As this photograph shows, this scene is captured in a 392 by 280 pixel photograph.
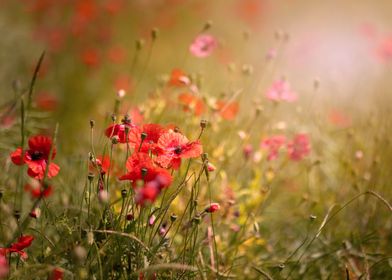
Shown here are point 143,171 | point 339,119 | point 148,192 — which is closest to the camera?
point 148,192

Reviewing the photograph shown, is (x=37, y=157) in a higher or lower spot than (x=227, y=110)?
lower

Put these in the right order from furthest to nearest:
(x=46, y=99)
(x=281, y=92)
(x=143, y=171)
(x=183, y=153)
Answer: (x=46, y=99)
(x=281, y=92)
(x=183, y=153)
(x=143, y=171)

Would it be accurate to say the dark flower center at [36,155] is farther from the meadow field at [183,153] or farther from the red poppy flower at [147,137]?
the red poppy flower at [147,137]

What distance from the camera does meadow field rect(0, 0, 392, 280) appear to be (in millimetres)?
1380

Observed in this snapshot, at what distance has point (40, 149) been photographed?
1.46 meters

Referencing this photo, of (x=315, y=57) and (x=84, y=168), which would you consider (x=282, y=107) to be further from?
(x=84, y=168)

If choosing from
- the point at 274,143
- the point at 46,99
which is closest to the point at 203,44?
the point at 274,143

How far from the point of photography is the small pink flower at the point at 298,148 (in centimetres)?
197

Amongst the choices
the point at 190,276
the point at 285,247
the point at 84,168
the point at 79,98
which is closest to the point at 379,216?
the point at 285,247

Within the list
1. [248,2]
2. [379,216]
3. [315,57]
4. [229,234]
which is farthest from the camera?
[248,2]

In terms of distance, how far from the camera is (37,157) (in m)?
1.45

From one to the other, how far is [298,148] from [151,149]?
2.56ft

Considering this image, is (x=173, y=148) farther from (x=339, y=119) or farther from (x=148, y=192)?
(x=339, y=119)

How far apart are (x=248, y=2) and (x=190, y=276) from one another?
4.94 m
